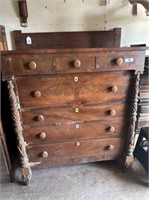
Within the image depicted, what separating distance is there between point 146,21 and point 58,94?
3.88 feet

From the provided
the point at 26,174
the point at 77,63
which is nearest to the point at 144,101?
the point at 77,63

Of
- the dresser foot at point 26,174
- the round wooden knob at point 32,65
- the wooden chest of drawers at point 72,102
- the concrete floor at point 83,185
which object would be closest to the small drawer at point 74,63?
the wooden chest of drawers at point 72,102

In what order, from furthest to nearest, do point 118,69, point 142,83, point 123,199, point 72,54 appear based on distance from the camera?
point 142,83
point 123,199
point 118,69
point 72,54

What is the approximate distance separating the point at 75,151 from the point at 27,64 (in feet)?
2.82

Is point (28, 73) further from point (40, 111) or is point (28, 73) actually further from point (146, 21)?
point (146, 21)

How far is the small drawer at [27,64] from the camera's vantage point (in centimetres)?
115

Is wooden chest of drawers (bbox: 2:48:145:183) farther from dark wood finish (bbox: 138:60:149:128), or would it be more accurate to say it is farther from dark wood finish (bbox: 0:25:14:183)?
dark wood finish (bbox: 138:60:149:128)

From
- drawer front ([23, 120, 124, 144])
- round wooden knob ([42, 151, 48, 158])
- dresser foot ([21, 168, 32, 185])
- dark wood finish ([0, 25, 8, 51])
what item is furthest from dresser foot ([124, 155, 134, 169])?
dark wood finish ([0, 25, 8, 51])

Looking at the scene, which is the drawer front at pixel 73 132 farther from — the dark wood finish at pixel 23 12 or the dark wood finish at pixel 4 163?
the dark wood finish at pixel 23 12

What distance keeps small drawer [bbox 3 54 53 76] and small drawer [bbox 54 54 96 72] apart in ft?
0.20

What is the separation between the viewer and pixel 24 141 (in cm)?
144

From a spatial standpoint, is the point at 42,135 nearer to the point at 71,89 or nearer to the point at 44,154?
the point at 44,154

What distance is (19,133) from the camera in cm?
138

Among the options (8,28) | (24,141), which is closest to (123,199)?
(24,141)
